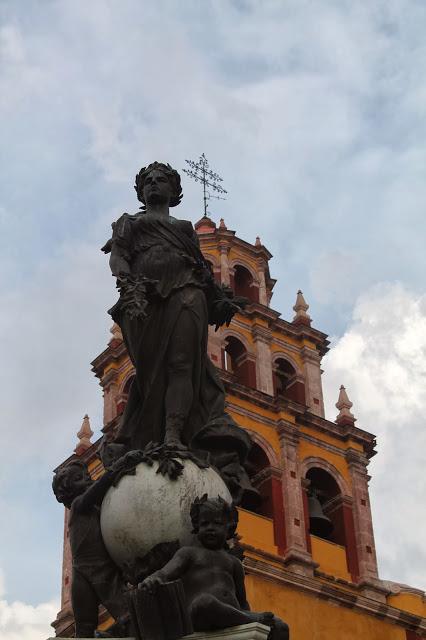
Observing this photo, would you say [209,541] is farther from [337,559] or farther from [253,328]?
[253,328]

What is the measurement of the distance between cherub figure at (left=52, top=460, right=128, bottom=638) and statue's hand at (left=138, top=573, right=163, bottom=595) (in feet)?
2.06

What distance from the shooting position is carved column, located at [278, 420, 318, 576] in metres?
31.8

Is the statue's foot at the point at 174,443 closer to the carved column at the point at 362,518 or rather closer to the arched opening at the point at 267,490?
the arched opening at the point at 267,490

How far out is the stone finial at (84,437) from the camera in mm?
36303

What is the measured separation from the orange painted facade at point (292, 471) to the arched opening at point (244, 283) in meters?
0.05

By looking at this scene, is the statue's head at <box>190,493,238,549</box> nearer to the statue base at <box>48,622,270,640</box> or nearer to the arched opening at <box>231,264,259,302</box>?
the statue base at <box>48,622,270,640</box>

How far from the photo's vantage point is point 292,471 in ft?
111

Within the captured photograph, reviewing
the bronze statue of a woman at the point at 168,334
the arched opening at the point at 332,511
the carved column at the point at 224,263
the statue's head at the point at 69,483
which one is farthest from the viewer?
the carved column at the point at 224,263

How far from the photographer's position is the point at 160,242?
673 centimetres

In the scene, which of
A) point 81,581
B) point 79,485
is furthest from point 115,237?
point 81,581

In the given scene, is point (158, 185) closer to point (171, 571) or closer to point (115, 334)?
point (171, 571)

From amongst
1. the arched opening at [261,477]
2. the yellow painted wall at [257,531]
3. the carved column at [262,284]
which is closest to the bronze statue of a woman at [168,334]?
the yellow painted wall at [257,531]

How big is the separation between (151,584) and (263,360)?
31832 millimetres

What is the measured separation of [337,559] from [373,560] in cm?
143
